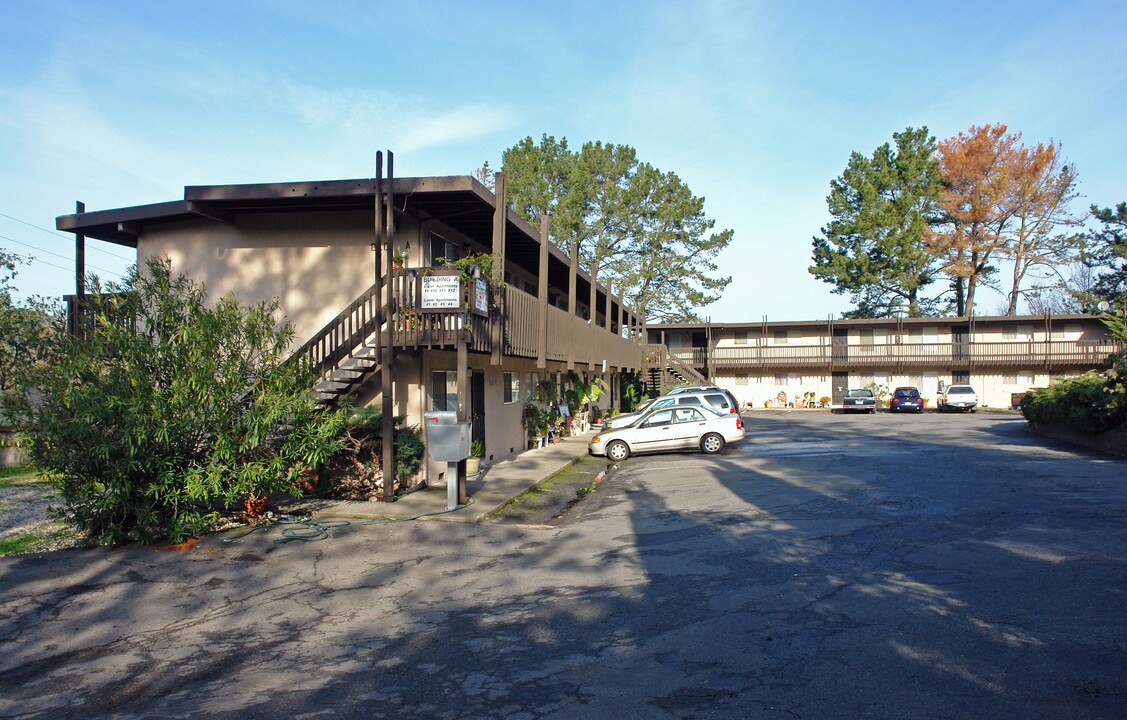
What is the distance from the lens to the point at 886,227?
2087 inches

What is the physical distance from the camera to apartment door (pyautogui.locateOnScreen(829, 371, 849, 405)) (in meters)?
50.2

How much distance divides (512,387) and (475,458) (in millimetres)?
5517

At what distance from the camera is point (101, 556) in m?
9.30

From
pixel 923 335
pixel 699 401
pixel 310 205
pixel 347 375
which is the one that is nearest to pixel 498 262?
pixel 347 375

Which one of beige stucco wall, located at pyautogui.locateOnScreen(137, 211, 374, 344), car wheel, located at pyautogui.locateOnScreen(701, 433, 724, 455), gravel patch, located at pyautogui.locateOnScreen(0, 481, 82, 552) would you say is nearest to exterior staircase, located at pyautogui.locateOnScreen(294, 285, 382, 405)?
beige stucco wall, located at pyautogui.locateOnScreen(137, 211, 374, 344)

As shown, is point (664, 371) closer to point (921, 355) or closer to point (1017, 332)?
point (921, 355)

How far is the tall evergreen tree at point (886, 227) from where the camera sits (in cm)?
5291

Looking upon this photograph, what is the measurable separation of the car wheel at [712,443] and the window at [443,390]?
7.28 metres

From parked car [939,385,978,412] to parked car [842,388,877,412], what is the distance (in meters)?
3.88

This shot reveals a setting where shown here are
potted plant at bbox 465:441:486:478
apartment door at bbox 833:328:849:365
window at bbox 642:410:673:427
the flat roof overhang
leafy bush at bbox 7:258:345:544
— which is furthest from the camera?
apartment door at bbox 833:328:849:365

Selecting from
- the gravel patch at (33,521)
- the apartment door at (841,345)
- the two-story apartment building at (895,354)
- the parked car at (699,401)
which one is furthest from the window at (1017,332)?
the gravel patch at (33,521)

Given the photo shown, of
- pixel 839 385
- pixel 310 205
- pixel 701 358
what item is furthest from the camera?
pixel 701 358

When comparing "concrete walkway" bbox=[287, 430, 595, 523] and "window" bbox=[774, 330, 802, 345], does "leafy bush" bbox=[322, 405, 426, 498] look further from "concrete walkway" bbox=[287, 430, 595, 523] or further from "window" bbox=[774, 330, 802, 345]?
"window" bbox=[774, 330, 802, 345]

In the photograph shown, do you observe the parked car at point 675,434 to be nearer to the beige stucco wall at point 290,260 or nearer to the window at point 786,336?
the beige stucco wall at point 290,260
